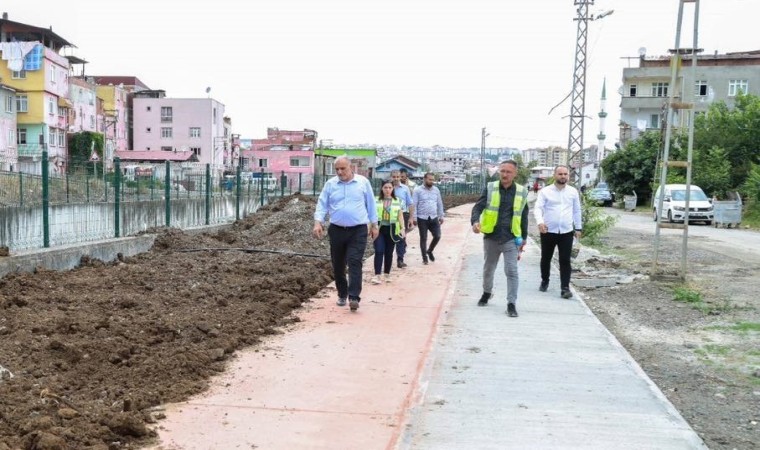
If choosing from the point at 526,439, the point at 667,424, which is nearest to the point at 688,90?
the point at 667,424

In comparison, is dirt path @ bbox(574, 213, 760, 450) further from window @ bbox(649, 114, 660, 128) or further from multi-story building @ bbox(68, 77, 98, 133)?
window @ bbox(649, 114, 660, 128)

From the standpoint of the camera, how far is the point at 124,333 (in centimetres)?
629

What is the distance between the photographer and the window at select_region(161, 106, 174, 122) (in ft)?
268

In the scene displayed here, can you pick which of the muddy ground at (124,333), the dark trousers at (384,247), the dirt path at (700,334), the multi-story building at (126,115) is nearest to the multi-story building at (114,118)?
the multi-story building at (126,115)

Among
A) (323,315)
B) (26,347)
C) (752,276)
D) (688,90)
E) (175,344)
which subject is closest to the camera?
(26,347)

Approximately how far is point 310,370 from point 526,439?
2.02m

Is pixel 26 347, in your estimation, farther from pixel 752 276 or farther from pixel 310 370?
pixel 752 276

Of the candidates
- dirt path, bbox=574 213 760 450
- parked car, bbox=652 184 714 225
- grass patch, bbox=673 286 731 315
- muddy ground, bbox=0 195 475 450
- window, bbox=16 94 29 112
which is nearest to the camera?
muddy ground, bbox=0 195 475 450

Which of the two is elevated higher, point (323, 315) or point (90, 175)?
point (90, 175)

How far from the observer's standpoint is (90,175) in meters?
13.1

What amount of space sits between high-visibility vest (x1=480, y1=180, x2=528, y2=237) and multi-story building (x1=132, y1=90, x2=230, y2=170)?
7692cm

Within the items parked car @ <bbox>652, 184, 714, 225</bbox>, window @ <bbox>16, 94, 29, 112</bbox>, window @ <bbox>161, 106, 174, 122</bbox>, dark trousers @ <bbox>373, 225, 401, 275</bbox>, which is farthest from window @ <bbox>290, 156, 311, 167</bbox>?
dark trousers @ <bbox>373, 225, 401, 275</bbox>

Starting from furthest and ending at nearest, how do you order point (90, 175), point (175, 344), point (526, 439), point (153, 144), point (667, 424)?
point (153, 144)
point (90, 175)
point (175, 344)
point (667, 424)
point (526, 439)

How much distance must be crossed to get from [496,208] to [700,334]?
101 inches
